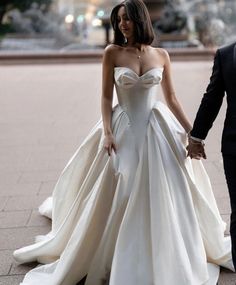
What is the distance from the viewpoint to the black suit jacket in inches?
95.3

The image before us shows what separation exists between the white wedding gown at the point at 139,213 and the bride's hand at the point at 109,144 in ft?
0.13

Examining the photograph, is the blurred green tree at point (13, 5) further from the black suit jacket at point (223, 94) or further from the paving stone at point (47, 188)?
the black suit jacket at point (223, 94)

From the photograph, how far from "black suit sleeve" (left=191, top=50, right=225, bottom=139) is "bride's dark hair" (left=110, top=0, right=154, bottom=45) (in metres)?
0.55

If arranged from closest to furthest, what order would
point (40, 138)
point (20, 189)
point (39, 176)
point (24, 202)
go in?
1. point (24, 202)
2. point (20, 189)
3. point (39, 176)
4. point (40, 138)

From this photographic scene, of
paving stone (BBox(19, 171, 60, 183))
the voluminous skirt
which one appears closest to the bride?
the voluminous skirt

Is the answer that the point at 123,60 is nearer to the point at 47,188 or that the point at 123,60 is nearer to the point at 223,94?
the point at 223,94

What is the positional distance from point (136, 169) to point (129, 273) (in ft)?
2.00

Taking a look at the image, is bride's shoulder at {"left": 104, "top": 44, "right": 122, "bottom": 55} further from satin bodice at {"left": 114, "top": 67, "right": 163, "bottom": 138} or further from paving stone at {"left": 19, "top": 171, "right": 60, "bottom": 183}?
paving stone at {"left": 19, "top": 171, "right": 60, "bottom": 183}

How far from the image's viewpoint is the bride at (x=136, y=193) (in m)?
2.75

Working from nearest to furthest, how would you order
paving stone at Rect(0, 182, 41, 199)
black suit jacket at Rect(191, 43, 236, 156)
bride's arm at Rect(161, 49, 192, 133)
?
black suit jacket at Rect(191, 43, 236, 156)
bride's arm at Rect(161, 49, 192, 133)
paving stone at Rect(0, 182, 41, 199)

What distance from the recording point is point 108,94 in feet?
9.85

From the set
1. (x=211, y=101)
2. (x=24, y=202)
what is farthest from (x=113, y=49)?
(x=24, y=202)

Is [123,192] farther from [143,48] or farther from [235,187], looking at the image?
[143,48]

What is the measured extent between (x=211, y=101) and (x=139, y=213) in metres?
0.79
